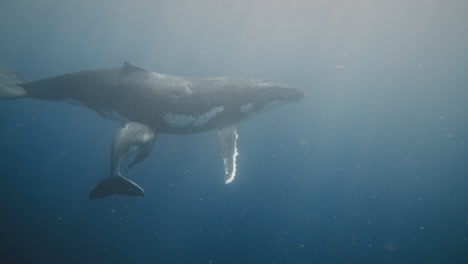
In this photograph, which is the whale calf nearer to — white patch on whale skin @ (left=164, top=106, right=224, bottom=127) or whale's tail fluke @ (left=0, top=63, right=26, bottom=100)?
white patch on whale skin @ (left=164, top=106, right=224, bottom=127)

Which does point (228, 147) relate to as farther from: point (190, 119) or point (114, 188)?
point (114, 188)

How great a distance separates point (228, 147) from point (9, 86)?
27.3 feet

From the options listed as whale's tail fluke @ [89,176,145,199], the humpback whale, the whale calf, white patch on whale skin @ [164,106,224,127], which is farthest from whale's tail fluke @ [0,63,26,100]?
white patch on whale skin @ [164,106,224,127]

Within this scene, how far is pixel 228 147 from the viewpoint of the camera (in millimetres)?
8609

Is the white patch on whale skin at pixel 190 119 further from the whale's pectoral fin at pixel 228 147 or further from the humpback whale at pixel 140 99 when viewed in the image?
the whale's pectoral fin at pixel 228 147

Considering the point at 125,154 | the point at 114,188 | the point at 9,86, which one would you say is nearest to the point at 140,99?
the point at 125,154

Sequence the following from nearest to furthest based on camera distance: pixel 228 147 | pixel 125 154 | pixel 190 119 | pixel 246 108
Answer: pixel 125 154
pixel 190 119
pixel 228 147
pixel 246 108

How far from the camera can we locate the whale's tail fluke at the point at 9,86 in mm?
8055

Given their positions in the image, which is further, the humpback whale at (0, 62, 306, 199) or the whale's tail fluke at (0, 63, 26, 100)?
the whale's tail fluke at (0, 63, 26, 100)

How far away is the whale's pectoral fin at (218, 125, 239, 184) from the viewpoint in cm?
801

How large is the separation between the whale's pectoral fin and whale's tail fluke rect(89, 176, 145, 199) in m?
2.88

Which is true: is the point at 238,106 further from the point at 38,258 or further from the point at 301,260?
the point at 38,258

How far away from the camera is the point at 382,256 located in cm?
1524

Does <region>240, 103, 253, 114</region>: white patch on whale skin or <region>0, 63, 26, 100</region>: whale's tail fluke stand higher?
<region>0, 63, 26, 100</region>: whale's tail fluke
